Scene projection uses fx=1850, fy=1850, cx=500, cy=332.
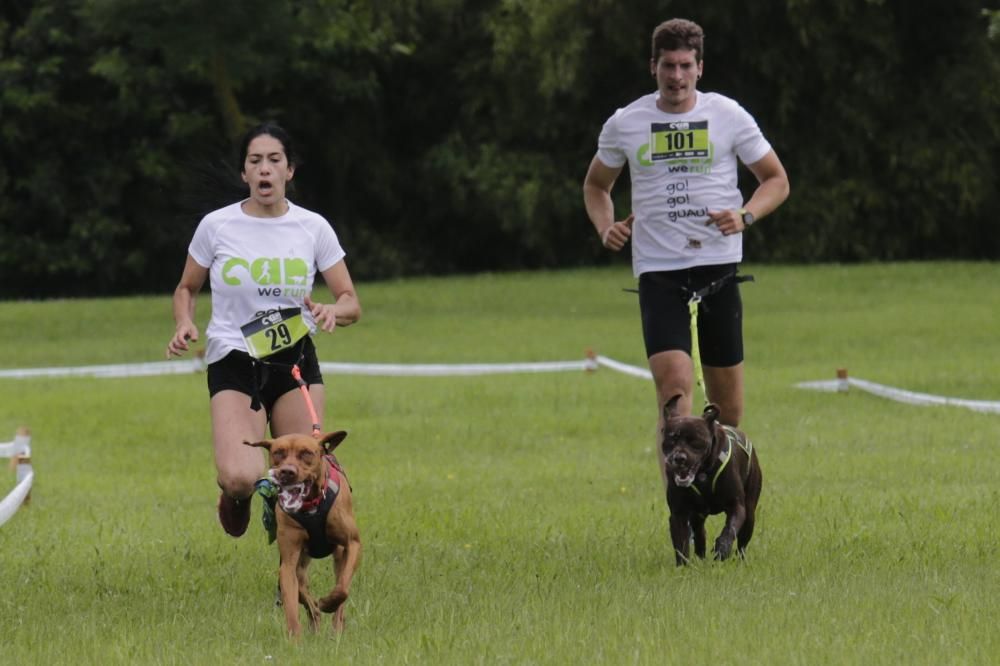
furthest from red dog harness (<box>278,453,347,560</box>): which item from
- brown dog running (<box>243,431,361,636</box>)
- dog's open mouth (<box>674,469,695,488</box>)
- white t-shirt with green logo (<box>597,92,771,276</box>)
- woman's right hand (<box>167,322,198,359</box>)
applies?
white t-shirt with green logo (<box>597,92,771,276</box>)

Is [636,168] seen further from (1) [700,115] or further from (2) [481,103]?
(2) [481,103]

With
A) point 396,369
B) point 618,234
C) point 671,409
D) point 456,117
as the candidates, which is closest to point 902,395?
point 396,369

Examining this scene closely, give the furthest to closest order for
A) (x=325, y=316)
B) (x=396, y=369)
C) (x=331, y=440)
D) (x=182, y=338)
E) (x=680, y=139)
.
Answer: (x=396, y=369)
(x=680, y=139)
(x=182, y=338)
(x=325, y=316)
(x=331, y=440)

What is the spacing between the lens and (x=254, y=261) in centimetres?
793

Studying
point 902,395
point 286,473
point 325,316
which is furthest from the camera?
point 902,395

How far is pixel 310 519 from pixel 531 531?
132 inches

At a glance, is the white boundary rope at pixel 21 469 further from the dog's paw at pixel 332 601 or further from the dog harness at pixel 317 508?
the dog's paw at pixel 332 601

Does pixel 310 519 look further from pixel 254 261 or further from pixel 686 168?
pixel 686 168

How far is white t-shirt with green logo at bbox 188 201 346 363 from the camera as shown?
793cm

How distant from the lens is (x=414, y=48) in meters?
44.3

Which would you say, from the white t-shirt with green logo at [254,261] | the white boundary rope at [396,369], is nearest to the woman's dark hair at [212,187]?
the white t-shirt with green logo at [254,261]

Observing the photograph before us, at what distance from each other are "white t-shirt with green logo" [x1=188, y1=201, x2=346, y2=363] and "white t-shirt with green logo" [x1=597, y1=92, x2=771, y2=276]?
5.22ft

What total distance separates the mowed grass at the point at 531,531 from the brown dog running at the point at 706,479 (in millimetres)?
178

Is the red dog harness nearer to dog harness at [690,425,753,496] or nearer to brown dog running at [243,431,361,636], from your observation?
brown dog running at [243,431,361,636]
